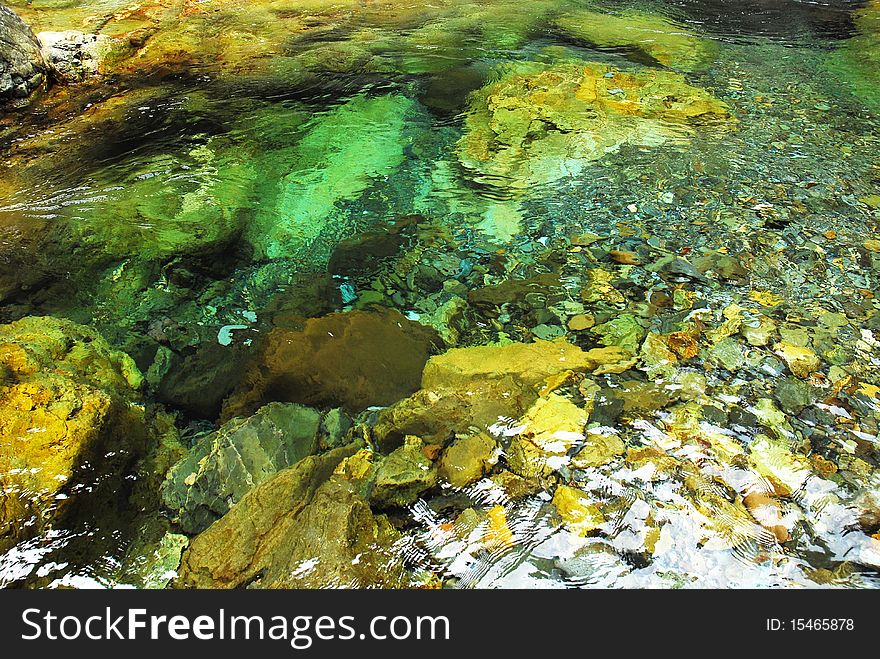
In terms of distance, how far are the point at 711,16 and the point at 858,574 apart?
11.2 m

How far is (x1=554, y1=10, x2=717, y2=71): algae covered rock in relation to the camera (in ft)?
25.8

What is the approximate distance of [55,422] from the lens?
2516mm

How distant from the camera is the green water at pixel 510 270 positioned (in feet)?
7.56

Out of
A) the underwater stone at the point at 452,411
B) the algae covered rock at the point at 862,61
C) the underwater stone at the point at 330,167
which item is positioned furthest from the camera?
the algae covered rock at the point at 862,61

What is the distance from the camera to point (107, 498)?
96.2 inches

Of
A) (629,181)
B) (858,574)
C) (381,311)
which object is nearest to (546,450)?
(858,574)

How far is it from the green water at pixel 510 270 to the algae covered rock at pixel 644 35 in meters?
0.13

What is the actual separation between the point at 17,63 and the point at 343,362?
7.17 metres

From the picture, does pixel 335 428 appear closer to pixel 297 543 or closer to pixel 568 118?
pixel 297 543

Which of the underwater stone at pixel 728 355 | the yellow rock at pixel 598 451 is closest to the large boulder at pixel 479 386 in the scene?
the yellow rock at pixel 598 451

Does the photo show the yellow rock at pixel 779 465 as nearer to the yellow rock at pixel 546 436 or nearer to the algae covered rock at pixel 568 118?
the yellow rock at pixel 546 436

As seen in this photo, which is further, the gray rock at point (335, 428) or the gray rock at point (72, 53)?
the gray rock at point (72, 53)

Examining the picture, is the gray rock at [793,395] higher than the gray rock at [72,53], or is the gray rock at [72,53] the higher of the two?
the gray rock at [72,53]
